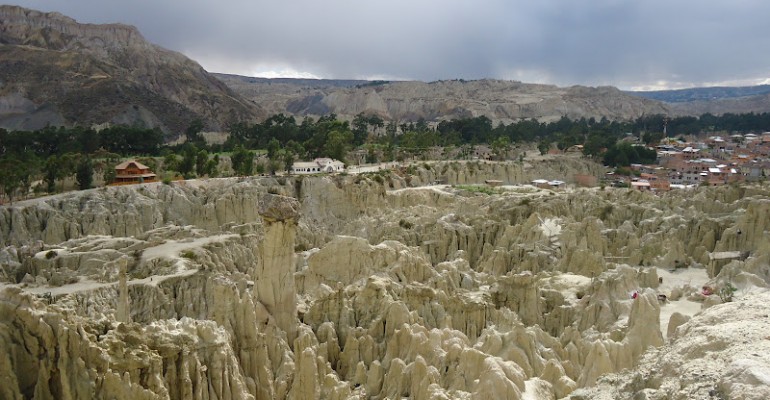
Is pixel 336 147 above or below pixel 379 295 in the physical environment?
above

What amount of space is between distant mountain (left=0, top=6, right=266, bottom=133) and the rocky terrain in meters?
82.8

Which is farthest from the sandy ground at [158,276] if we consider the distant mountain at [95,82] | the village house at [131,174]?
the distant mountain at [95,82]

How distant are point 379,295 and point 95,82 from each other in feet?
414

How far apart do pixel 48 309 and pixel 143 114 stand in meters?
124

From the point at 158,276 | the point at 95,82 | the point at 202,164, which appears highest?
the point at 95,82

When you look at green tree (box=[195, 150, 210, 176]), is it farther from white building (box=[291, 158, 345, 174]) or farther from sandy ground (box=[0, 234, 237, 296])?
sandy ground (box=[0, 234, 237, 296])

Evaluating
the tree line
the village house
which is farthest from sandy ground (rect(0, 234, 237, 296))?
the tree line

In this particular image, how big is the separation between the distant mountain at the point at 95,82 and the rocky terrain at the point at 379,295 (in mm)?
82763

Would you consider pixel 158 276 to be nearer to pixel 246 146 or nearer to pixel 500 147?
pixel 246 146

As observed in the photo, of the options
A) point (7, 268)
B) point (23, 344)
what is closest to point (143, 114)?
point (7, 268)

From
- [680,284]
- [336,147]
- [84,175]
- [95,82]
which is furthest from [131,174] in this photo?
[95,82]

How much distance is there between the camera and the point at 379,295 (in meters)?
23.4

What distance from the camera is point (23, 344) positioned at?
464 inches

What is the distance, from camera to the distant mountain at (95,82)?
12175 centimetres
